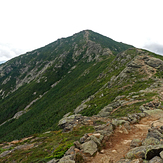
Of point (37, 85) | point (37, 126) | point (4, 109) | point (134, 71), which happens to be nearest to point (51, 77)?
point (37, 85)

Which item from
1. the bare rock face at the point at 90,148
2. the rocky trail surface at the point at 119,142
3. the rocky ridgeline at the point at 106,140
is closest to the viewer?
the rocky ridgeline at the point at 106,140

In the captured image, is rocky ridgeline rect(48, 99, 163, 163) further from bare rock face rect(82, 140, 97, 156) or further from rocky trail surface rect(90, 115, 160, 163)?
rocky trail surface rect(90, 115, 160, 163)

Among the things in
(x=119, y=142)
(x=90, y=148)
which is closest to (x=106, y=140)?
(x=119, y=142)

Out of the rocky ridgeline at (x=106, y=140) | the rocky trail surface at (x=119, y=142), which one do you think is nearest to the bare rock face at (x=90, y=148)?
the rocky ridgeline at (x=106, y=140)

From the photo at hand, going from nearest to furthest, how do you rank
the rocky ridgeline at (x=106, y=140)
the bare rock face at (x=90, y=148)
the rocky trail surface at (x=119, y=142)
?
the rocky ridgeline at (x=106, y=140) < the rocky trail surface at (x=119, y=142) < the bare rock face at (x=90, y=148)

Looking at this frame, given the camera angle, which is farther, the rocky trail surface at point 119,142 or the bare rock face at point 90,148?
the bare rock face at point 90,148

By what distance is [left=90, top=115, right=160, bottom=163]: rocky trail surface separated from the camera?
9062 mm

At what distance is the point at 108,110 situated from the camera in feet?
89.4

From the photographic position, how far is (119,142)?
11.5 meters

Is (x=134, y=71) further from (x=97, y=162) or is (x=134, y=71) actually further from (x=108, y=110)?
(x=97, y=162)

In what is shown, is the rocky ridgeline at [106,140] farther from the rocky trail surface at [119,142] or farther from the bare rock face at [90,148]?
the rocky trail surface at [119,142]

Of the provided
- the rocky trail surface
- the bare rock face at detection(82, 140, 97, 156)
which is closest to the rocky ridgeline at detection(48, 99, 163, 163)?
the bare rock face at detection(82, 140, 97, 156)

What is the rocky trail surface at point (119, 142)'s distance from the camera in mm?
9062

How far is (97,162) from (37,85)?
19738 centimetres
